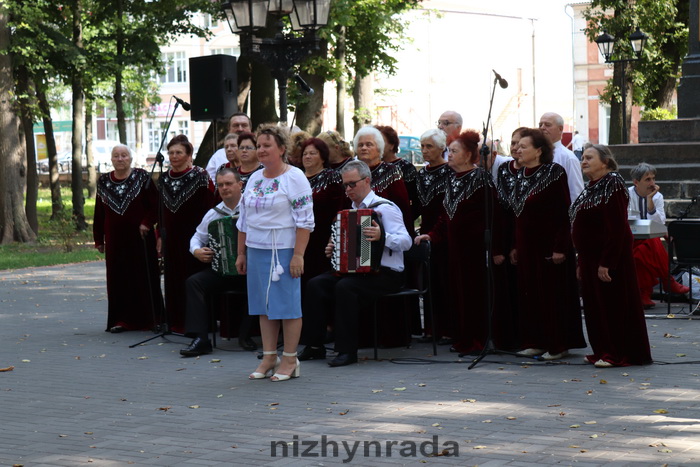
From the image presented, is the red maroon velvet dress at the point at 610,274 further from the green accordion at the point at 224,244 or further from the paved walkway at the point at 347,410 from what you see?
the green accordion at the point at 224,244

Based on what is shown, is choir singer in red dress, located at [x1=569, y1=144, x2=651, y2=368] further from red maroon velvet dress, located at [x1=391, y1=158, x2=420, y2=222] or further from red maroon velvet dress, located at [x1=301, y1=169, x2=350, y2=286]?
red maroon velvet dress, located at [x1=301, y1=169, x2=350, y2=286]

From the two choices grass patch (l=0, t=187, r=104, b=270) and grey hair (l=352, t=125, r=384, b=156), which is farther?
grass patch (l=0, t=187, r=104, b=270)

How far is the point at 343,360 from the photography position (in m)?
9.81

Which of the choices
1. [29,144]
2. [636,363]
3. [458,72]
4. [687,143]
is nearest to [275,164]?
[636,363]

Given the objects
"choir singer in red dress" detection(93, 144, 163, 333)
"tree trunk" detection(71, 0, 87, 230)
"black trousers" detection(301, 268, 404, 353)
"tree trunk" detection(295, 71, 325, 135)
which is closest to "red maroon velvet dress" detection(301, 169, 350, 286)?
"black trousers" detection(301, 268, 404, 353)

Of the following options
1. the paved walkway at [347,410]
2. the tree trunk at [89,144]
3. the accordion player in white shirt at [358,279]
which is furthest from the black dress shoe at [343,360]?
the tree trunk at [89,144]

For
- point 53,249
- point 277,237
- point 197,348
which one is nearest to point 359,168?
point 277,237

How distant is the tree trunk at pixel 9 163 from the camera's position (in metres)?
26.0

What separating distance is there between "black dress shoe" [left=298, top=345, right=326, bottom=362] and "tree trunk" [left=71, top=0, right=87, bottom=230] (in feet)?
64.8

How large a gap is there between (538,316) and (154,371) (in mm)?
3349

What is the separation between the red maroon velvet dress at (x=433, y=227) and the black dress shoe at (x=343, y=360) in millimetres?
1238

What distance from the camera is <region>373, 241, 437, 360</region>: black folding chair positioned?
1016 centimetres

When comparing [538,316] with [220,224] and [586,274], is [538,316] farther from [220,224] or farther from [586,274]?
[220,224]

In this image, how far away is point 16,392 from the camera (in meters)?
9.02
